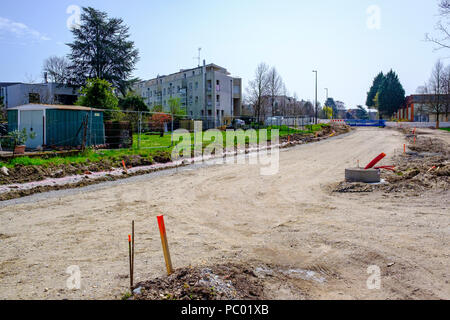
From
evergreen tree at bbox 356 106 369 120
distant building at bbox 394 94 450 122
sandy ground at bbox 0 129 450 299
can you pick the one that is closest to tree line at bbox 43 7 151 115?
sandy ground at bbox 0 129 450 299

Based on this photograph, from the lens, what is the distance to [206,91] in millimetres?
72188

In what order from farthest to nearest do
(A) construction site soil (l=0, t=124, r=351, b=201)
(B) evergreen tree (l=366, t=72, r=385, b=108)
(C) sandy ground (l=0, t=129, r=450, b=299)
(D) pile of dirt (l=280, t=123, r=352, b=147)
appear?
(B) evergreen tree (l=366, t=72, r=385, b=108) < (D) pile of dirt (l=280, t=123, r=352, b=147) < (A) construction site soil (l=0, t=124, r=351, b=201) < (C) sandy ground (l=0, t=129, r=450, b=299)

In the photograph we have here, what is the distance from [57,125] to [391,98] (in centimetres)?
8966

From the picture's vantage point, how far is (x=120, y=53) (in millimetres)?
Result: 43844

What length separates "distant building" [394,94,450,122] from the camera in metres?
58.3

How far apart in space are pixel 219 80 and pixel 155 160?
188ft

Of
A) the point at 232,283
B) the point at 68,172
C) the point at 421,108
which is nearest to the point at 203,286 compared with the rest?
the point at 232,283

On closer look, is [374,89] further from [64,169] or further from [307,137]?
[64,169]

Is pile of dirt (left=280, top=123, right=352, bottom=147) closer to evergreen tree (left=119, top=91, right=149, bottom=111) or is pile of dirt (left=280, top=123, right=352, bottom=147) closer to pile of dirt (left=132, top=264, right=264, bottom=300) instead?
evergreen tree (left=119, top=91, right=149, bottom=111)

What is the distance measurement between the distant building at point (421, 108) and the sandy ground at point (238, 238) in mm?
57557

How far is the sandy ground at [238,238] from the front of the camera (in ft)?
14.5

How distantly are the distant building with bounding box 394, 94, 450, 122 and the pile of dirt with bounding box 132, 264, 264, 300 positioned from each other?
62.4 metres

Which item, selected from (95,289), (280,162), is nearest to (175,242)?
(95,289)

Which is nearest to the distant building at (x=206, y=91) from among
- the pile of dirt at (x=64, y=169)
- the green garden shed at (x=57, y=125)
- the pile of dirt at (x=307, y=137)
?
the pile of dirt at (x=307, y=137)
